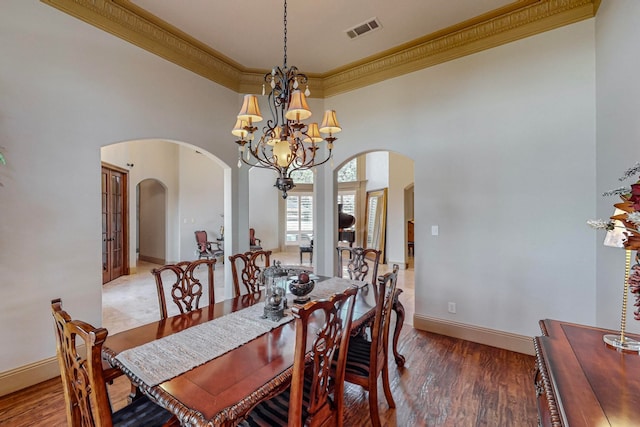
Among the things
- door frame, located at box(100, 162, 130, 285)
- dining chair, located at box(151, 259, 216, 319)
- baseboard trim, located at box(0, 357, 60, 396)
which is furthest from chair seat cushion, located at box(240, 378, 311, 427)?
door frame, located at box(100, 162, 130, 285)

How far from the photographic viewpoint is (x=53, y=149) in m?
2.63

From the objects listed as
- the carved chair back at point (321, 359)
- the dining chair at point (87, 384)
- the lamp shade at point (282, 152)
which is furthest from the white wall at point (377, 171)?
the dining chair at point (87, 384)

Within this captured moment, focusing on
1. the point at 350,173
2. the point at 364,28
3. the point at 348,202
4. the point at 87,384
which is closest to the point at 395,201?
the point at 348,202

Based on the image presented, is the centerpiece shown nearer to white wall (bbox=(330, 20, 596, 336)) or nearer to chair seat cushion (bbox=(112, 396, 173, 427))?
chair seat cushion (bbox=(112, 396, 173, 427))

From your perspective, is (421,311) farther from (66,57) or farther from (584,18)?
(66,57)

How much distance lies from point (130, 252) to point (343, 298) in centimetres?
709

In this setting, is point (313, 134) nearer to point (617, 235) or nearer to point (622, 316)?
point (617, 235)

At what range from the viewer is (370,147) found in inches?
165

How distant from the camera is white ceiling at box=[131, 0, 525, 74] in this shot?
2965 millimetres

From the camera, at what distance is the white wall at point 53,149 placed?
2.42 metres

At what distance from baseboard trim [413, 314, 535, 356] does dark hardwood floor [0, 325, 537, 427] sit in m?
0.10

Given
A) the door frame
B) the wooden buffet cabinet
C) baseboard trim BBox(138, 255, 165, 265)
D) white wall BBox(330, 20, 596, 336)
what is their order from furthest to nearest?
baseboard trim BBox(138, 255, 165, 265) < the door frame < white wall BBox(330, 20, 596, 336) < the wooden buffet cabinet

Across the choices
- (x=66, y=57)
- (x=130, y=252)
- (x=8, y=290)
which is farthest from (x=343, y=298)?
(x=130, y=252)

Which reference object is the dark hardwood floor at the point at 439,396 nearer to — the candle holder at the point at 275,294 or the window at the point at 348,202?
the candle holder at the point at 275,294
